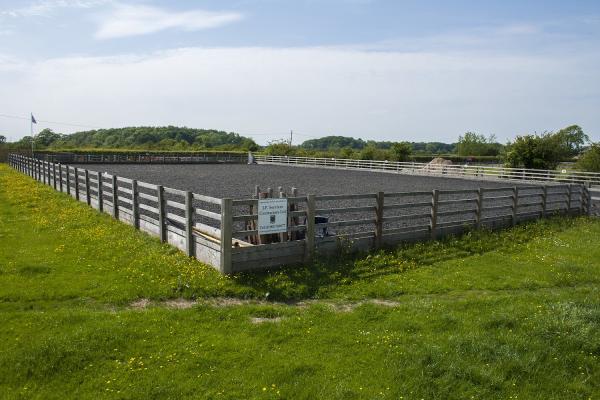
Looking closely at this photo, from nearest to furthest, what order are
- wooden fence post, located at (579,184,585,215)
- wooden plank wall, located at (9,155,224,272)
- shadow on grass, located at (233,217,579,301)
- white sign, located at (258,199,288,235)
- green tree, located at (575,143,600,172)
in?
shadow on grass, located at (233,217,579,301) → white sign, located at (258,199,288,235) → wooden plank wall, located at (9,155,224,272) → wooden fence post, located at (579,184,585,215) → green tree, located at (575,143,600,172)

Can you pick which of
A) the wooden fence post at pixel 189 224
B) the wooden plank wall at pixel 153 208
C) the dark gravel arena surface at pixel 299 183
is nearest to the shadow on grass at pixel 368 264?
the wooden plank wall at pixel 153 208

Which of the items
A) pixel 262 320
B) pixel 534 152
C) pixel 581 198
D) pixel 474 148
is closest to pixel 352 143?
pixel 474 148

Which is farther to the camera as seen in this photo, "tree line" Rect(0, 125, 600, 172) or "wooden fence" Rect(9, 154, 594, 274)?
"tree line" Rect(0, 125, 600, 172)

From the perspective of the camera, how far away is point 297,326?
6.22 m

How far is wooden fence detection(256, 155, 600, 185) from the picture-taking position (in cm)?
3381

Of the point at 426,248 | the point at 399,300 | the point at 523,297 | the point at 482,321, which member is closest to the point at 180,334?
the point at 399,300

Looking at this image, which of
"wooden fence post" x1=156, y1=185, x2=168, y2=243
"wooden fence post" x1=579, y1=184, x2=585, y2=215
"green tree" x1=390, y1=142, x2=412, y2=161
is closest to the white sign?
"wooden fence post" x1=156, y1=185, x2=168, y2=243

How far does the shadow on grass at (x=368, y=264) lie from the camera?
25.7ft

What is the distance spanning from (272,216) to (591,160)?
3731cm

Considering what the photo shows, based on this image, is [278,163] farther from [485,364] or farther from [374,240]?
[485,364]

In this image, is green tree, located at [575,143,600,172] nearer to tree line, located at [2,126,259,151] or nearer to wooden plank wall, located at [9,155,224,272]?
wooden plank wall, located at [9,155,224,272]

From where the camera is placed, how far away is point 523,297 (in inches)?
302

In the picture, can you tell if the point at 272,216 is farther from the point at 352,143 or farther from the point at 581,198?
the point at 352,143

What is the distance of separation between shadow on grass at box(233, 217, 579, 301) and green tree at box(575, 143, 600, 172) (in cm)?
2909
